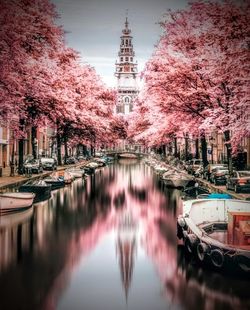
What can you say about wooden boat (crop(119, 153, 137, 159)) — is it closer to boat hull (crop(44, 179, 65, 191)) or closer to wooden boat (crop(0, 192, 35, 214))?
boat hull (crop(44, 179, 65, 191))

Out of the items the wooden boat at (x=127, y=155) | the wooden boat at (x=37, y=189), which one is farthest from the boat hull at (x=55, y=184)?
the wooden boat at (x=127, y=155)

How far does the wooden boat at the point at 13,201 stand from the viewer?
1973cm

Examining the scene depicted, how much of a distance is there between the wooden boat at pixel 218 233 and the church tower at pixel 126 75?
136 metres

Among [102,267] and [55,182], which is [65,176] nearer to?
[55,182]

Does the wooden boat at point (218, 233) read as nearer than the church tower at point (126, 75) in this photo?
Yes

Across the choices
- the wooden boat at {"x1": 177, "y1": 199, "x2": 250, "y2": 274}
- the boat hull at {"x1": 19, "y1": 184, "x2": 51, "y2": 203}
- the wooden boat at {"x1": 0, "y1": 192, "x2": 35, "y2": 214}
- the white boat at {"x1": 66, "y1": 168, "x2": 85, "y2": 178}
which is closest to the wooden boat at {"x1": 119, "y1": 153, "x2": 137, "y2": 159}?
the white boat at {"x1": 66, "y1": 168, "x2": 85, "y2": 178}

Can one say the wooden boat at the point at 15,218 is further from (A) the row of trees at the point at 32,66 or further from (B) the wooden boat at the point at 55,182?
(B) the wooden boat at the point at 55,182

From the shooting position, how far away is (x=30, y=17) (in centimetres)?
2912

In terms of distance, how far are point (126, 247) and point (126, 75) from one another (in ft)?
492

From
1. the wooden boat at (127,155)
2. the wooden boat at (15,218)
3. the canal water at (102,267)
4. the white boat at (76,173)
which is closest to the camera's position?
the canal water at (102,267)

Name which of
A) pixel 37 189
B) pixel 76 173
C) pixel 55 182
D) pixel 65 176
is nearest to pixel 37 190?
pixel 37 189

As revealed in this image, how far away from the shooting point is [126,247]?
14.9 metres

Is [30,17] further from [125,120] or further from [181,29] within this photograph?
[125,120]

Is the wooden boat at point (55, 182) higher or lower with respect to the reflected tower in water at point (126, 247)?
higher
